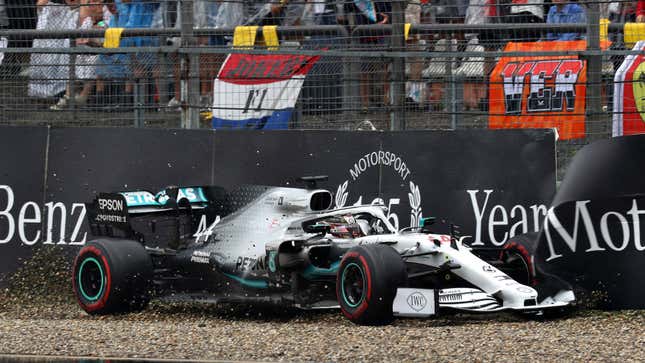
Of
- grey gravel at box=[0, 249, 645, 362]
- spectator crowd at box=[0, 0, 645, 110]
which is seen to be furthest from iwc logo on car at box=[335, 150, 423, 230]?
grey gravel at box=[0, 249, 645, 362]

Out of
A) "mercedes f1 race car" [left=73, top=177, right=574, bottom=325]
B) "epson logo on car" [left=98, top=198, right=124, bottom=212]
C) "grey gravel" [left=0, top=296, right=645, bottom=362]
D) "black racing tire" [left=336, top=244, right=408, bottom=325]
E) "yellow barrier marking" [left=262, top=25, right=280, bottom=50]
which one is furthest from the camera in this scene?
"yellow barrier marking" [left=262, top=25, right=280, bottom=50]

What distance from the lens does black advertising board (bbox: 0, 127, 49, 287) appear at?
11.6 metres

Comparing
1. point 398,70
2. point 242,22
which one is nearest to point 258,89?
point 242,22

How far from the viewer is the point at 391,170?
11531 mm

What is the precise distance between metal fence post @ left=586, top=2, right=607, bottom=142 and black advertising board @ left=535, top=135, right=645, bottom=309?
1.74 m

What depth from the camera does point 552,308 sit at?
926cm

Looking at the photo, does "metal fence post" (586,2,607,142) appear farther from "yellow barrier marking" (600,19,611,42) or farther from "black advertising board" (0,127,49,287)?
"black advertising board" (0,127,49,287)

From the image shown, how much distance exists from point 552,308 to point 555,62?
122 inches

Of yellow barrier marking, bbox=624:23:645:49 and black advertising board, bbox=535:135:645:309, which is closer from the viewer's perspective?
black advertising board, bbox=535:135:645:309

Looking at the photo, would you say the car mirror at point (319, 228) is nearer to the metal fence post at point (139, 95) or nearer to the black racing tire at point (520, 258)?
the black racing tire at point (520, 258)

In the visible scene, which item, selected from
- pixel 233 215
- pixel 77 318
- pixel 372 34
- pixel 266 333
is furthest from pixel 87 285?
pixel 372 34

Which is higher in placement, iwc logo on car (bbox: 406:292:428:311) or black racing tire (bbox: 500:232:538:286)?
black racing tire (bbox: 500:232:538:286)

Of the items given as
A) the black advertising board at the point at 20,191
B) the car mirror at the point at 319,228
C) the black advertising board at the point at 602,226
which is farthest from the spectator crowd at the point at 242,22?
the black advertising board at the point at 602,226

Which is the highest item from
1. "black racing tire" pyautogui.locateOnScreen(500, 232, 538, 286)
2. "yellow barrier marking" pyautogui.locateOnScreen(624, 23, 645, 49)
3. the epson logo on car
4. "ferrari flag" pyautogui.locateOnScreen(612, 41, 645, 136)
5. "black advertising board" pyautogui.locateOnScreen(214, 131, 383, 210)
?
"yellow barrier marking" pyautogui.locateOnScreen(624, 23, 645, 49)
